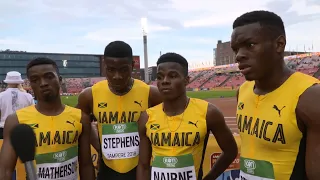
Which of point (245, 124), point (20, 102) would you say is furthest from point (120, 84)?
point (20, 102)

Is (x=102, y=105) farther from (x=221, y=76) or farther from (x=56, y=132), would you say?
(x=221, y=76)

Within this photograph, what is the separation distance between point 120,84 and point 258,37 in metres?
1.50

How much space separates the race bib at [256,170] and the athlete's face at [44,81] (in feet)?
5.24

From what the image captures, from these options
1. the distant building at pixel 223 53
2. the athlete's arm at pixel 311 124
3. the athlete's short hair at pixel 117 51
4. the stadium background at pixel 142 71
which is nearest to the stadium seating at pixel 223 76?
the stadium background at pixel 142 71

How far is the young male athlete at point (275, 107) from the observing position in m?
1.88

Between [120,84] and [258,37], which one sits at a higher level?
[258,37]

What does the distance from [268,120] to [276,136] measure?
0.12 meters

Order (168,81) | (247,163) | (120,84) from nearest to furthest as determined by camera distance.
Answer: (247,163), (168,81), (120,84)

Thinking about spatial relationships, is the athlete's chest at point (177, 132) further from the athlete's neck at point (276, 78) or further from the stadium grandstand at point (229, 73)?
the stadium grandstand at point (229, 73)

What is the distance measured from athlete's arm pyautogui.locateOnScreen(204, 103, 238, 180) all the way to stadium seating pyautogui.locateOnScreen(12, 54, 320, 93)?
47816 mm

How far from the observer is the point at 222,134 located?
2.75m

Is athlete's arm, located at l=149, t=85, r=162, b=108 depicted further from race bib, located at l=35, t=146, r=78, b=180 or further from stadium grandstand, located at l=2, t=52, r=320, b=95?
stadium grandstand, located at l=2, t=52, r=320, b=95

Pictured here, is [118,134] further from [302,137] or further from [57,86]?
[302,137]

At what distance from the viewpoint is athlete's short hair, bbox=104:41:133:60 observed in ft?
9.89
